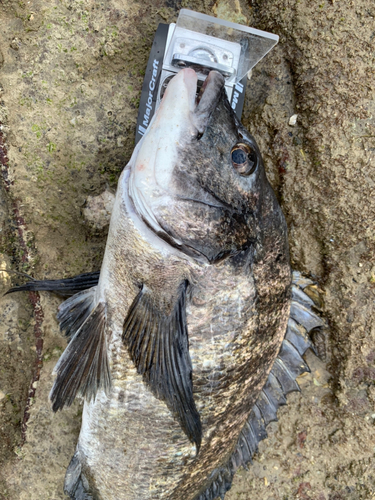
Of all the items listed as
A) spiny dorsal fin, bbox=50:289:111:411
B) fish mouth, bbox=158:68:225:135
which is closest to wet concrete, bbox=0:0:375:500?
spiny dorsal fin, bbox=50:289:111:411

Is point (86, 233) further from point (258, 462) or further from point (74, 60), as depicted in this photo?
point (258, 462)

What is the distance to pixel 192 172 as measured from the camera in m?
1.72

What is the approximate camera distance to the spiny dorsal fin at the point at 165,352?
164 centimetres

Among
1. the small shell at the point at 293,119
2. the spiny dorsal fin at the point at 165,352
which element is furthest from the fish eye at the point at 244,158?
the small shell at the point at 293,119

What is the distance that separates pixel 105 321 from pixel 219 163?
3.38 feet

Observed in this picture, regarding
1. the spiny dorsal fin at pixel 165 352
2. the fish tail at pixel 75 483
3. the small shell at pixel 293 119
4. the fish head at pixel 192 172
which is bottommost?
the fish tail at pixel 75 483

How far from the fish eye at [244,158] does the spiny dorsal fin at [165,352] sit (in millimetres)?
657

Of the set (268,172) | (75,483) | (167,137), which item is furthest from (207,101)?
(75,483)

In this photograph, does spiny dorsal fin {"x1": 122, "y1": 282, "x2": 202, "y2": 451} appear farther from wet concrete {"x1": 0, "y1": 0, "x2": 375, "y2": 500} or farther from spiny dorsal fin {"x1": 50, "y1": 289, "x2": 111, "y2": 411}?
wet concrete {"x1": 0, "y1": 0, "x2": 375, "y2": 500}

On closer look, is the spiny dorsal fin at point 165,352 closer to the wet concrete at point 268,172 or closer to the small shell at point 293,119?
the wet concrete at point 268,172

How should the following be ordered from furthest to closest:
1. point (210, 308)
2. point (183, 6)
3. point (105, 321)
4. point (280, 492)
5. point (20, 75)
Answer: point (280, 492), point (183, 6), point (20, 75), point (105, 321), point (210, 308)

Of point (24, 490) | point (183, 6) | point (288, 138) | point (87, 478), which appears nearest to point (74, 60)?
point (183, 6)

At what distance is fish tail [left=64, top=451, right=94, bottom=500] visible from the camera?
2367mm

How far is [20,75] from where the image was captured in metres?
2.30
